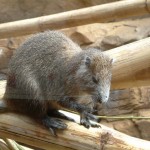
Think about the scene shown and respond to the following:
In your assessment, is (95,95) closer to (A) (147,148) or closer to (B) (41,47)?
(A) (147,148)

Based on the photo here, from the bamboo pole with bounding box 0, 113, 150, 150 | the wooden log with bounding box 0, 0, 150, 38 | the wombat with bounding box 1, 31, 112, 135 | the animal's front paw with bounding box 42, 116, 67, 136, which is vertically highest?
the wooden log with bounding box 0, 0, 150, 38

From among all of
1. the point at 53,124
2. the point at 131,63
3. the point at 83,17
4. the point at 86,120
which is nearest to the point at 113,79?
the point at 131,63

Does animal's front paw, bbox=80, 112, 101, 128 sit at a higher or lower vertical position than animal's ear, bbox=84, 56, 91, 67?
lower

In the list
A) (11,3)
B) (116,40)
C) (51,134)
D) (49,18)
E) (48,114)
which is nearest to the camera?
(51,134)

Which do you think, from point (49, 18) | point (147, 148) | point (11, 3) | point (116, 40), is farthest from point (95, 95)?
point (11, 3)

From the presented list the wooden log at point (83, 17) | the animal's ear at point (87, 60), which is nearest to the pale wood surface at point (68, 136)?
the animal's ear at point (87, 60)

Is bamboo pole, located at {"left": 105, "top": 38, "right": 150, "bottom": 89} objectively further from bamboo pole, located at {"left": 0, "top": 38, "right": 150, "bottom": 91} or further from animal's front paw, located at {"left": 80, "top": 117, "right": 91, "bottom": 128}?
animal's front paw, located at {"left": 80, "top": 117, "right": 91, "bottom": 128}

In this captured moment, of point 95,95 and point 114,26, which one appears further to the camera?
point 114,26

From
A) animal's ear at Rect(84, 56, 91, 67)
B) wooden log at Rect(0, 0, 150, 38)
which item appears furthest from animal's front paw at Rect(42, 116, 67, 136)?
wooden log at Rect(0, 0, 150, 38)
